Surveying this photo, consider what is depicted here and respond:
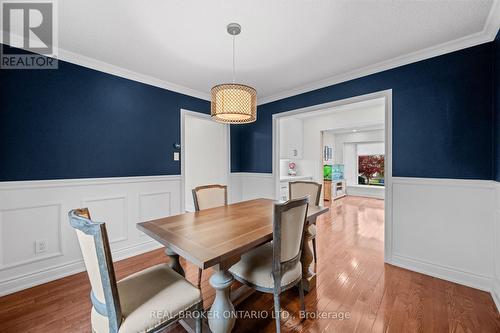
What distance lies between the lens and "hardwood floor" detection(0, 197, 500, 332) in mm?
1580

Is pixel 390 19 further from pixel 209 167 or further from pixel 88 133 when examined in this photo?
pixel 209 167

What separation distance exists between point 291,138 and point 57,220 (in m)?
4.64

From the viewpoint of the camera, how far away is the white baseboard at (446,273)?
2.02 m

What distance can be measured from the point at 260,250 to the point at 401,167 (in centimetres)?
201

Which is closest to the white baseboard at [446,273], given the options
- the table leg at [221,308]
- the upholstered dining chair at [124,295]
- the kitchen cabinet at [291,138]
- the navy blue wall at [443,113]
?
the navy blue wall at [443,113]

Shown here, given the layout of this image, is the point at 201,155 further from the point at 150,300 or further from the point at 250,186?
the point at 150,300

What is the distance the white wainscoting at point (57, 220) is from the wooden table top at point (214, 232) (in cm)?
137

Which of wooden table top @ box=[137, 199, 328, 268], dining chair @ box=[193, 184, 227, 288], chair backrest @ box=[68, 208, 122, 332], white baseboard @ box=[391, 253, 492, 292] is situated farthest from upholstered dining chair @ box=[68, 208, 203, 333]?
white baseboard @ box=[391, 253, 492, 292]

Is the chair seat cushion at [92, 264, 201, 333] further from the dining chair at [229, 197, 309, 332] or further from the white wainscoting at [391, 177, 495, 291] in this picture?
the white wainscoting at [391, 177, 495, 291]

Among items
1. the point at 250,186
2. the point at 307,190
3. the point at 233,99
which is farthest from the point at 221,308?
the point at 250,186

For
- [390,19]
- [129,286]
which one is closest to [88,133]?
[129,286]

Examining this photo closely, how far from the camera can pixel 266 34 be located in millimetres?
2016

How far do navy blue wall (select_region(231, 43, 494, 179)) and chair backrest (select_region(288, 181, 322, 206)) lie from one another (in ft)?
3.20

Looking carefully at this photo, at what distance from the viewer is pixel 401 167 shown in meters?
2.50
